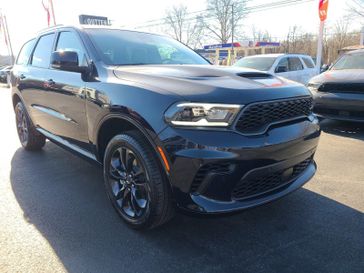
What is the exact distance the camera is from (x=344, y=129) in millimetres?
6453

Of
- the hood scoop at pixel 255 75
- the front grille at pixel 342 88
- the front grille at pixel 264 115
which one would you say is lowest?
the front grille at pixel 342 88

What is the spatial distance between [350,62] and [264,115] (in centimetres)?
605

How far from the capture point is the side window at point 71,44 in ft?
10.8

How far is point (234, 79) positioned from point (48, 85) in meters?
2.40

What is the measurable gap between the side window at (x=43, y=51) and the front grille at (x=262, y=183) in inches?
121

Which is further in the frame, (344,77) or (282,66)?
(282,66)

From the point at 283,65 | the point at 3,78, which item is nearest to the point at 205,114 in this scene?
the point at 283,65

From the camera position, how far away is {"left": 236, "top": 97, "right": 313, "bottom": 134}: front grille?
7.46ft

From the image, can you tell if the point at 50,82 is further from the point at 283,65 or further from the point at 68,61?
the point at 283,65

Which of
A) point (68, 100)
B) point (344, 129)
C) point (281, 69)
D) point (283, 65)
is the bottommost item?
point (344, 129)

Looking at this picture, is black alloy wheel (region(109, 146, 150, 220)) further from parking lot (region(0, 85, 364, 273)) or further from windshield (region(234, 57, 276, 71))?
windshield (region(234, 57, 276, 71))

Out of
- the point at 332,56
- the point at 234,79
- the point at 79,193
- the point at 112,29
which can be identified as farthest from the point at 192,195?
the point at 332,56

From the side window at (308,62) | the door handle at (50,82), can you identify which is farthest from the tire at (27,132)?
the side window at (308,62)

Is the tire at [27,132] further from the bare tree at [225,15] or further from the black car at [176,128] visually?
the bare tree at [225,15]
